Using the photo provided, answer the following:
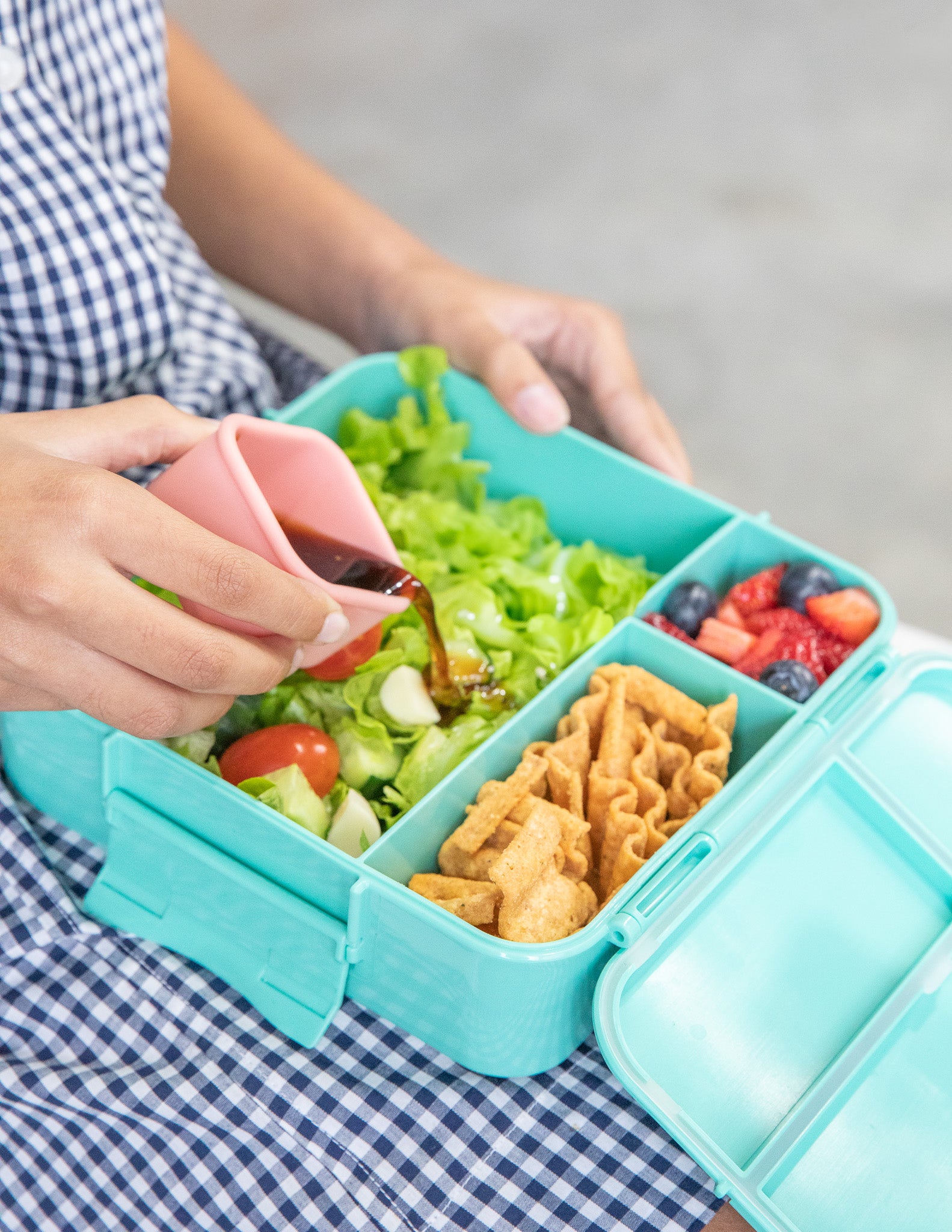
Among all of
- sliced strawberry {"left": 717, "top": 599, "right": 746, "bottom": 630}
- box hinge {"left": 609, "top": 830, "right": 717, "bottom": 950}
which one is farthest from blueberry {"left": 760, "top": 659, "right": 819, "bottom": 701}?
box hinge {"left": 609, "top": 830, "right": 717, "bottom": 950}

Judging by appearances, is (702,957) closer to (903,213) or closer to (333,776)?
(333,776)

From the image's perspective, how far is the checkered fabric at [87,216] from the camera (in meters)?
1.14

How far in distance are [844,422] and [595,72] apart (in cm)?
177

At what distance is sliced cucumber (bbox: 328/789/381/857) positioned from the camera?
1022 millimetres

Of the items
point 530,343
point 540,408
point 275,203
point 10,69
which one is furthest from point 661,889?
point 275,203

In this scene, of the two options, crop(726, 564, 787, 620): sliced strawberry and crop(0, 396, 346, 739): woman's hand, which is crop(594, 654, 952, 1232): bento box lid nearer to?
crop(726, 564, 787, 620): sliced strawberry

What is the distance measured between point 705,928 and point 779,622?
0.39 meters

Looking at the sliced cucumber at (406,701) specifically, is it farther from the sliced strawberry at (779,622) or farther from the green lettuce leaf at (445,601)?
the sliced strawberry at (779,622)

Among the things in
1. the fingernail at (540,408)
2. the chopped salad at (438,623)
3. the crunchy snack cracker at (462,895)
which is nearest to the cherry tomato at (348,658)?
the chopped salad at (438,623)

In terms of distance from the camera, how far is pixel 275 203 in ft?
5.12

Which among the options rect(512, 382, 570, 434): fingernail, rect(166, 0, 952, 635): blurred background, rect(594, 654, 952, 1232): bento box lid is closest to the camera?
rect(594, 654, 952, 1232): bento box lid

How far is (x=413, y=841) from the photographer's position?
0.99 metres

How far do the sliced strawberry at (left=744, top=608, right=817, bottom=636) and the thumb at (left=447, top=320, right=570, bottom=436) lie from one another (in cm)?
32

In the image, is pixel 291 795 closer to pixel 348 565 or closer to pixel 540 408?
pixel 348 565
